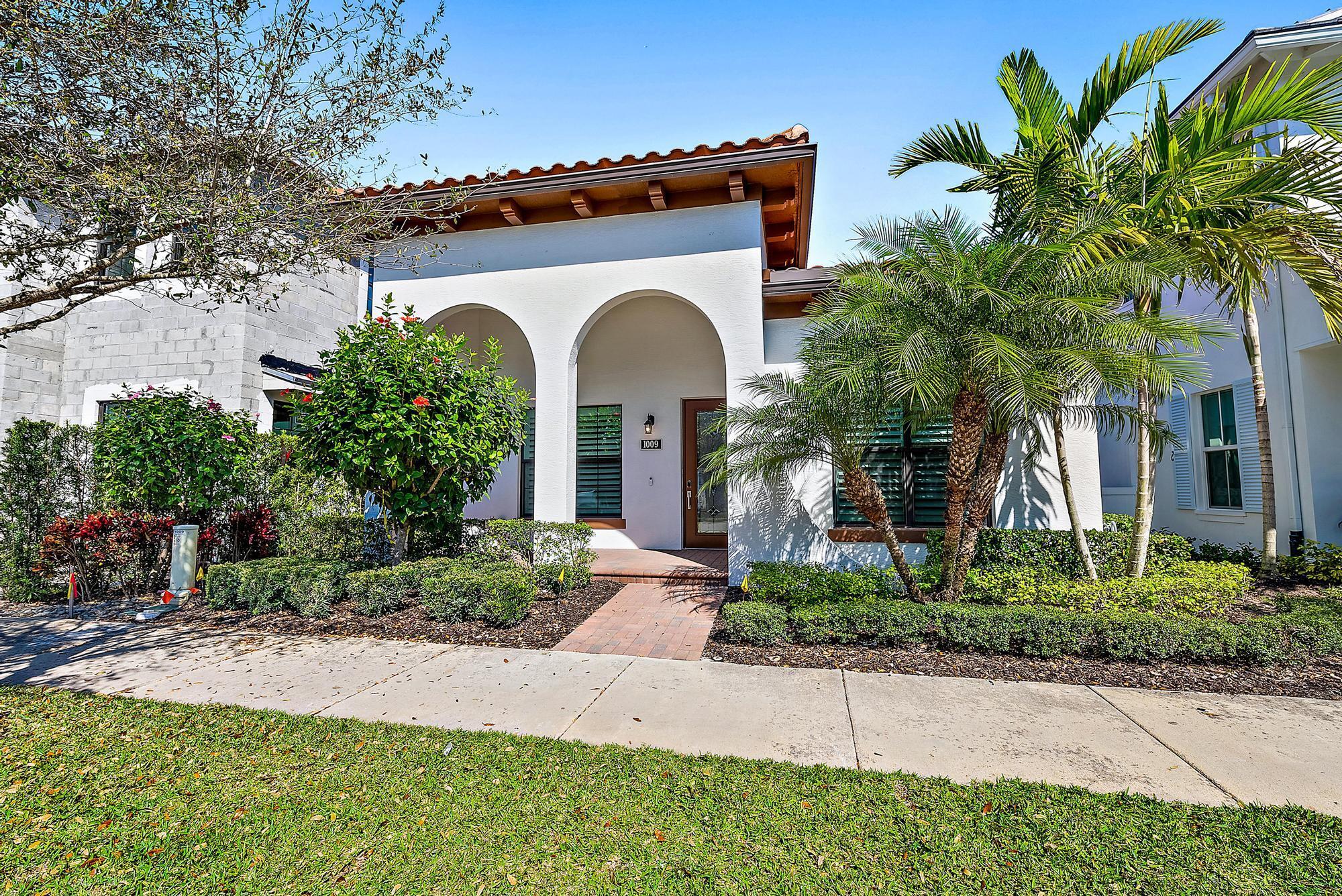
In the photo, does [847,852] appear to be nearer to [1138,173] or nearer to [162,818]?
[162,818]

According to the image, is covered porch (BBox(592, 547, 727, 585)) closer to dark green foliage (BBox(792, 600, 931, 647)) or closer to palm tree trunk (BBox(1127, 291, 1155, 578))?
dark green foliage (BBox(792, 600, 931, 647))

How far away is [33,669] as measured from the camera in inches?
194

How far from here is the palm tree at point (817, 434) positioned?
5949mm

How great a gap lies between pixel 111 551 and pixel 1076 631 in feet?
33.9

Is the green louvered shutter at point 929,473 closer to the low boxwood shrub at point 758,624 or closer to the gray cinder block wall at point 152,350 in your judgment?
the low boxwood shrub at point 758,624

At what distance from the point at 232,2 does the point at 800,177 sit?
19.8 feet

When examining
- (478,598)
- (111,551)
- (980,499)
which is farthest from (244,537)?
(980,499)

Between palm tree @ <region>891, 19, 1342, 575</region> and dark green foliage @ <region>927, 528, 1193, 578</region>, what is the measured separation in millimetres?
538

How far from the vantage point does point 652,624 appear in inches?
248

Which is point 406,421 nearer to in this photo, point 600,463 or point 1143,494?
point 600,463

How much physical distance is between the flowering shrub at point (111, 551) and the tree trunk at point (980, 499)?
Result: 9344mm

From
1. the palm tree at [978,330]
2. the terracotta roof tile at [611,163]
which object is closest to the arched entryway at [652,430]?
the terracotta roof tile at [611,163]

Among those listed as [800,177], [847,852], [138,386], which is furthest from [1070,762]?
[138,386]

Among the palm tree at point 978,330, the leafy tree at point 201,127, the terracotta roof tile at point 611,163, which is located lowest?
the palm tree at point 978,330
